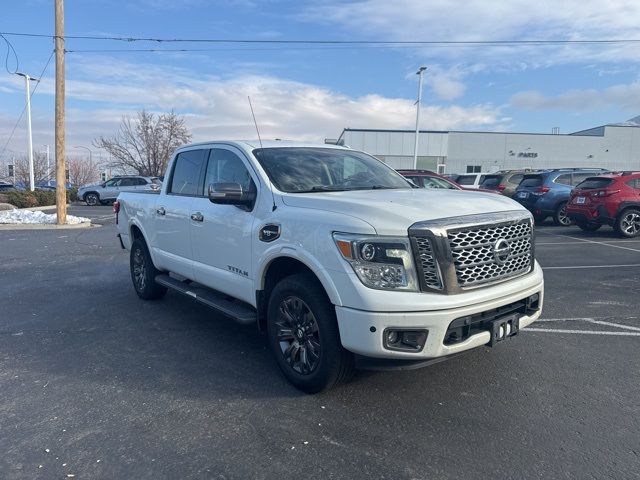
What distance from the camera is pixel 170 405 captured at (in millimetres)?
3627

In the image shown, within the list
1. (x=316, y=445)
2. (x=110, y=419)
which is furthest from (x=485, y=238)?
(x=110, y=419)

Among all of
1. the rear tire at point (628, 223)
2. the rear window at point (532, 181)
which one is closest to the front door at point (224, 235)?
the rear tire at point (628, 223)

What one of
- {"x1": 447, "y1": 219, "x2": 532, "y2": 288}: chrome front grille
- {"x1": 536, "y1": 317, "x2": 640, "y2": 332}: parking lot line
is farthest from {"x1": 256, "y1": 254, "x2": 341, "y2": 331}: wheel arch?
{"x1": 536, "y1": 317, "x2": 640, "y2": 332}: parking lot line

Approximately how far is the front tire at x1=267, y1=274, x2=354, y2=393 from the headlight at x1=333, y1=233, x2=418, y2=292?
42 centimetres

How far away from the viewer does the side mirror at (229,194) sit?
160 inches

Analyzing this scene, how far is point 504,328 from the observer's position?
3.55 metres

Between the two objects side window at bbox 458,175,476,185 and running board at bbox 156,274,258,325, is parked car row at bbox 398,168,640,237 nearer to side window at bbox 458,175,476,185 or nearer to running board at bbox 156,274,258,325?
side window at bbox 458,175,476,185

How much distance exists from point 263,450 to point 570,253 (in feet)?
29.5

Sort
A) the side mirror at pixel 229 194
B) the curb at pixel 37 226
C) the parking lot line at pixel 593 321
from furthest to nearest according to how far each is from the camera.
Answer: the curb at pixel 37 226 → the parking lot line at pixel 593 321 → the side mirror at pixel 229 194

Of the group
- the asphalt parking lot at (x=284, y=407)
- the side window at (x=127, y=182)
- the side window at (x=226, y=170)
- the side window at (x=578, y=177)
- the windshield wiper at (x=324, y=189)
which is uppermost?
the side window at (x=578, y=177)

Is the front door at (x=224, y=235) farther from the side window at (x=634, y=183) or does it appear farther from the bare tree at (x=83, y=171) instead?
the bare tree at (x=83, y=171)

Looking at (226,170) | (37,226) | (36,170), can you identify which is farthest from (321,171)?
(36,170)

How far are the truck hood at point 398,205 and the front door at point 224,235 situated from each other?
0.59 m

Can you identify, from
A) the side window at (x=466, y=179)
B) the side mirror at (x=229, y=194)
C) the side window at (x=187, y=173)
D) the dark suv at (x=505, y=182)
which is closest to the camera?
the side mirror at (x=229, y=194)
